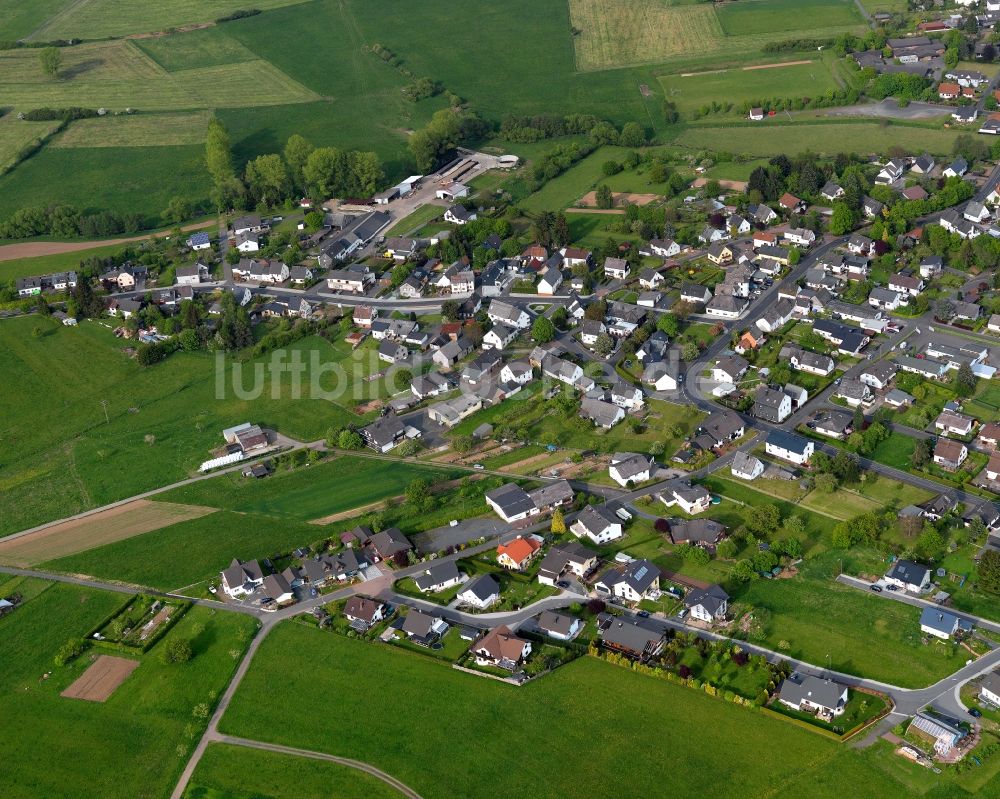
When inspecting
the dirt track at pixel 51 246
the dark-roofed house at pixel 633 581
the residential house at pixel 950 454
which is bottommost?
the dark-roofed house at pixel 633 581

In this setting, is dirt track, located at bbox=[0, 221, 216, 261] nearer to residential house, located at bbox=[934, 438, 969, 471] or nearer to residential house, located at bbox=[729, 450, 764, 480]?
residential house, located at bbox=[729, 450, 764, 480]

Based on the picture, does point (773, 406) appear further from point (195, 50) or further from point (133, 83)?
point (195, 50)

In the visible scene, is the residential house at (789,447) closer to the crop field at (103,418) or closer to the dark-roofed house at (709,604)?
the dark-roofed house at (709,604)

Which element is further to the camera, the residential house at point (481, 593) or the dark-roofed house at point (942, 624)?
the residential house at point (481, 593)

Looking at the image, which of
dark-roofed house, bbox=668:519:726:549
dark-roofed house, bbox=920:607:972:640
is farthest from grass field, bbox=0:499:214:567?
dark-roofed house, bbox=920:607:972:640

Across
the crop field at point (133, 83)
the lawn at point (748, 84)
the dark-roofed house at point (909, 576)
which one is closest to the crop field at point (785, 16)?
the lawn at point (748, 84)

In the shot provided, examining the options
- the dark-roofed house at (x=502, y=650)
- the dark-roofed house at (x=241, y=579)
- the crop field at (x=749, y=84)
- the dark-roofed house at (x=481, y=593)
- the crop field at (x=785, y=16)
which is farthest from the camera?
the crop field at (x=785, y=16)

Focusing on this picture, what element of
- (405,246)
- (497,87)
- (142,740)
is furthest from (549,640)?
(497,87)
